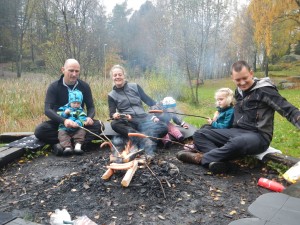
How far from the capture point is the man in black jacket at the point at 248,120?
10.7ft

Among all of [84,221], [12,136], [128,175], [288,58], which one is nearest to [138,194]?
[128,175]

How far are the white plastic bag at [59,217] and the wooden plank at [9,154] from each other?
180 centimetres

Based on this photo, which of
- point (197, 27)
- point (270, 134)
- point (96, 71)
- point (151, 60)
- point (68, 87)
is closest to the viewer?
point (270, 134)

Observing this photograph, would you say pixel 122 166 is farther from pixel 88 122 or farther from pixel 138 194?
pixel 88 122

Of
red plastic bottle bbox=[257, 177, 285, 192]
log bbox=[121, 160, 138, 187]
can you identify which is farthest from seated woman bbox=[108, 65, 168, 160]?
red plastic bottle bbox=[257, 177, 285, 192]

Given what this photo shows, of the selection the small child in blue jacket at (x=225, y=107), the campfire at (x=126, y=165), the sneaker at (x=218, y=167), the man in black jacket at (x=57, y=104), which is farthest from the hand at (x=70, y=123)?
the sneaker at (x=218, y=167)

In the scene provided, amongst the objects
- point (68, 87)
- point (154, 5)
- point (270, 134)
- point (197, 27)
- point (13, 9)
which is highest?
point (13, 9)

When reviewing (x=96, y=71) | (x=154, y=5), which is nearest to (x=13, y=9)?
(x=154, y=5)

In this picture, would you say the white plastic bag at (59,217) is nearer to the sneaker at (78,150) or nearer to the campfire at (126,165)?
the campfire at (126,165)

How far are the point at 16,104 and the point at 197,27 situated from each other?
8.38 metres

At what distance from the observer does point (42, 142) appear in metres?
4.43

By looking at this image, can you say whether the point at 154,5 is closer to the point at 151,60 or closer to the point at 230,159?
the point at 151,60

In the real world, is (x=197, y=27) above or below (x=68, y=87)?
above

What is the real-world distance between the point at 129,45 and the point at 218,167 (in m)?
19.2
